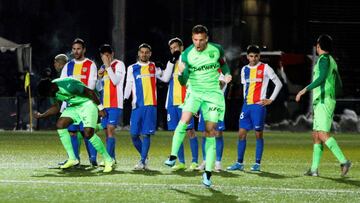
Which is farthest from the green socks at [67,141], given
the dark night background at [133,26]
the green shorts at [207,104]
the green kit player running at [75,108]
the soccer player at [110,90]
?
the dark night background at [133,26]

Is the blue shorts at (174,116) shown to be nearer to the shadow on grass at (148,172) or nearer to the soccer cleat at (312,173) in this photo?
the shadow on grass at (148,172)

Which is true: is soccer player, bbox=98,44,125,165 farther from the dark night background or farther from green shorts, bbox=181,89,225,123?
Result: the dark night background

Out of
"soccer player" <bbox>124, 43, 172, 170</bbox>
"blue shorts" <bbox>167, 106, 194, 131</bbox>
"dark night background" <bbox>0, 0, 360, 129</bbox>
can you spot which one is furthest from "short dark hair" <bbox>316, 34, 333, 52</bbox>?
"dark night background" <bbox>0, 0, 360, 129</bbox>

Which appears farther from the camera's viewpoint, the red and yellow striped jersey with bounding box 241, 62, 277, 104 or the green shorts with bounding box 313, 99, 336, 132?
the red and yellow striped jersey with bounding box 241, 62, 277, 104

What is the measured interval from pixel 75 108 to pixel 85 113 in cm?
25

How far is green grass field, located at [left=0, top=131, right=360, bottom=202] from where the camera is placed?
444 inches

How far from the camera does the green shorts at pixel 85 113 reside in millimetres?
14273

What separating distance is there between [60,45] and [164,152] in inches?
483

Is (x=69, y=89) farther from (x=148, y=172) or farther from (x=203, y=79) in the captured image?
(x=203, y=79)

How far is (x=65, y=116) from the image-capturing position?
47.4ft

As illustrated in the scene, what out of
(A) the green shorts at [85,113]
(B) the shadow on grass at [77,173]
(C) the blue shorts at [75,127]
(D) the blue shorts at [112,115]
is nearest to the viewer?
(B) the shadow on grass at [77,173]

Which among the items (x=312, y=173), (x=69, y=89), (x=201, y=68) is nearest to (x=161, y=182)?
(x=201, y=68)

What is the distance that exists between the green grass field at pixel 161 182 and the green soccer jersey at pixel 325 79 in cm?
115

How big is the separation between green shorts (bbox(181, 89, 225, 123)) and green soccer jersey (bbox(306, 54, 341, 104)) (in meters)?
1.88
